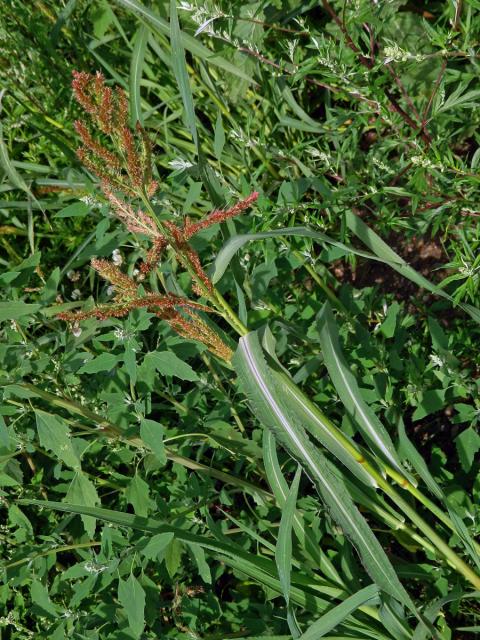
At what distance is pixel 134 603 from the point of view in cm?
177

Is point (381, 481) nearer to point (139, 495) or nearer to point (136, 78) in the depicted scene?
point (139, 495)

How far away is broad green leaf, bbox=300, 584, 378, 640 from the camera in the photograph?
1523 mm

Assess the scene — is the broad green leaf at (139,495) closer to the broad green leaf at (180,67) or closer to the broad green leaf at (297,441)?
the broad green leaf at (297,441)

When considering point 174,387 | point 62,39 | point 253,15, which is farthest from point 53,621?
point 62,39

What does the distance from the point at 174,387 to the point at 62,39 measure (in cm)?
176

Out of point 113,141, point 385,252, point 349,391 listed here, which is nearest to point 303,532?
point 349,391

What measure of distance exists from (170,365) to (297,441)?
415 millimetres

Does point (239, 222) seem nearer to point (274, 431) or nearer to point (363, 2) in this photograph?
point (363, 2)

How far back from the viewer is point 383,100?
194cm

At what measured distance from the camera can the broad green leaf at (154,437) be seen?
1.75 meters

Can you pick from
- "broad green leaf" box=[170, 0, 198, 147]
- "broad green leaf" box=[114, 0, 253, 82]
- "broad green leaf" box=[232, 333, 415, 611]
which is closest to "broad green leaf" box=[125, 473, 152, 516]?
"broad green leaf" box=[232, 333, 415, 611]

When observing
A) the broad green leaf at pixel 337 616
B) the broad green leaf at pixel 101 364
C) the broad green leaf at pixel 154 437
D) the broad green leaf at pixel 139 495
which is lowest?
the broad green leaf at pixel 337 616

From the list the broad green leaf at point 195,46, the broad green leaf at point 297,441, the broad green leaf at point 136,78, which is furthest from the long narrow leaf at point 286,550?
the broad green leaf at point 195,46

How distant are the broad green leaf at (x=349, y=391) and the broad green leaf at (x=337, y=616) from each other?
28cm
